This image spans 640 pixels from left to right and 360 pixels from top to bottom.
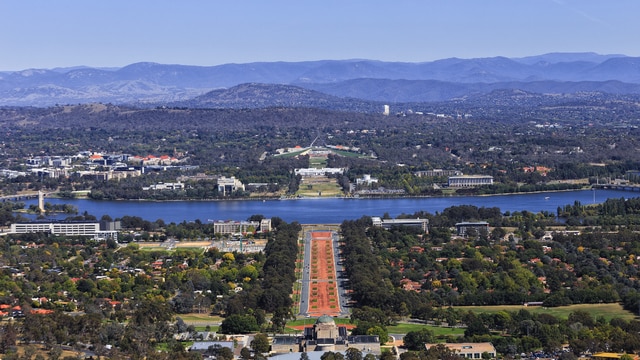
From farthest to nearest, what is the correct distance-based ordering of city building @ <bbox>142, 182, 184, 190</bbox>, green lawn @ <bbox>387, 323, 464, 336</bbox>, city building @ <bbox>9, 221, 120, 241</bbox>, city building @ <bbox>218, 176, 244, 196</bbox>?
1. city building @ <bbox>142, 182, 184, 190</bbox>
2. city building @ <bbox>218, 176, 244, 196</bbox>
3. city building @ <bbox>9, 221, 120, 241</bbox>
4. green lawn @ <bbox>387, 323, 464, 336</bbox>

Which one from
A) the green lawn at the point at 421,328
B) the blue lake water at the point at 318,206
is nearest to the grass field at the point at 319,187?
the blue lake water at the point at 318,206

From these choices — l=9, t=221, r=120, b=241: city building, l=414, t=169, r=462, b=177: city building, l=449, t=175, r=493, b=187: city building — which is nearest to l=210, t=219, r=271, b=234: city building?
l=9, t=221, r=120, b=241: city building

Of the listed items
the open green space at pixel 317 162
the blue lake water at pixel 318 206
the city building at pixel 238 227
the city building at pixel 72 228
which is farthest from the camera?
the open green space at pixel 317 162

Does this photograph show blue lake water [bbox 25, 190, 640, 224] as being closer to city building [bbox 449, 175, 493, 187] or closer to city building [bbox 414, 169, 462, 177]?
city building [bbox 449, 175, 493, 187]

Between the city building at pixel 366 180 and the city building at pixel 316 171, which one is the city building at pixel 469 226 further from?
the city building at pixel 316 171

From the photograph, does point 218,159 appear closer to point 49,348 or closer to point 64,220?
point 64,220

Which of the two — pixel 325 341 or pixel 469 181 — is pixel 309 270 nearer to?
pixel 325 341
